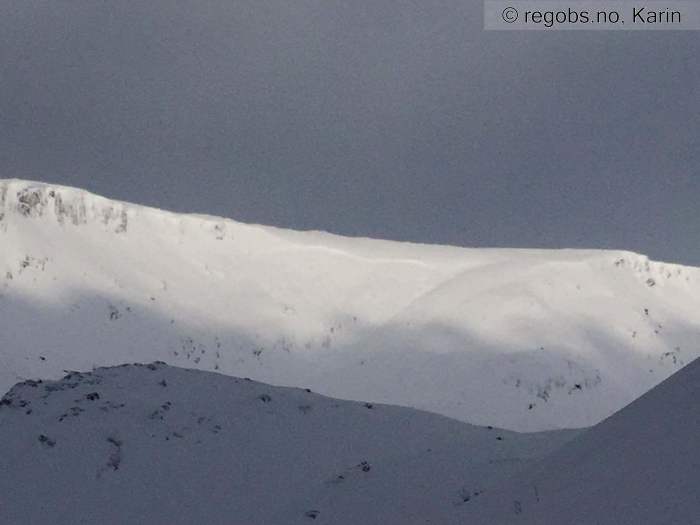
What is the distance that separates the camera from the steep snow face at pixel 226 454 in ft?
38.1

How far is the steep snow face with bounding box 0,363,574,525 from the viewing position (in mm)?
11617

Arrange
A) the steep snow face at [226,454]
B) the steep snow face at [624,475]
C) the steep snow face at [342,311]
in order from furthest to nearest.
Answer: the steep snow face at [342,311]
the steep snow face at [226,454]
the steep snow face at [624,475]

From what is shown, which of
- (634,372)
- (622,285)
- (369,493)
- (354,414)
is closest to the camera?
(369,493)

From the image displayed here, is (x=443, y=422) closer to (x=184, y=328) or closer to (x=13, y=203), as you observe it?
(x=184, y=328)

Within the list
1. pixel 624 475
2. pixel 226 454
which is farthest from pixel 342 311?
pixel 624 475

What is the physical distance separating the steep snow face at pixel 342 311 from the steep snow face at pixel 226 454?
1920 cm

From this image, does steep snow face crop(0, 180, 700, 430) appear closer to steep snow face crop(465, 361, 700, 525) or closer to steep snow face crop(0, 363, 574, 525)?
steep snow face crop(0, 363, 574, 525)

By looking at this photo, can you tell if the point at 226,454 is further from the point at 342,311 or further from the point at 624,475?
the point at 342,311

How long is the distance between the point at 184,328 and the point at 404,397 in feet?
44.5

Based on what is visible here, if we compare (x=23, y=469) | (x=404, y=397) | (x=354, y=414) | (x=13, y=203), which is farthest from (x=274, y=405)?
(x=13, y=203)

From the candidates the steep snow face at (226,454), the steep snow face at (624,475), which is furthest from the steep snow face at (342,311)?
the steep snow face at (624,475)

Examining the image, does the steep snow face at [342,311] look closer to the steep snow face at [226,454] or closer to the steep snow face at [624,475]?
the steep snow face at [226,454]

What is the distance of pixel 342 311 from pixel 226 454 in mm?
39922

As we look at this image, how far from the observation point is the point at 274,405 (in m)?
15.1
